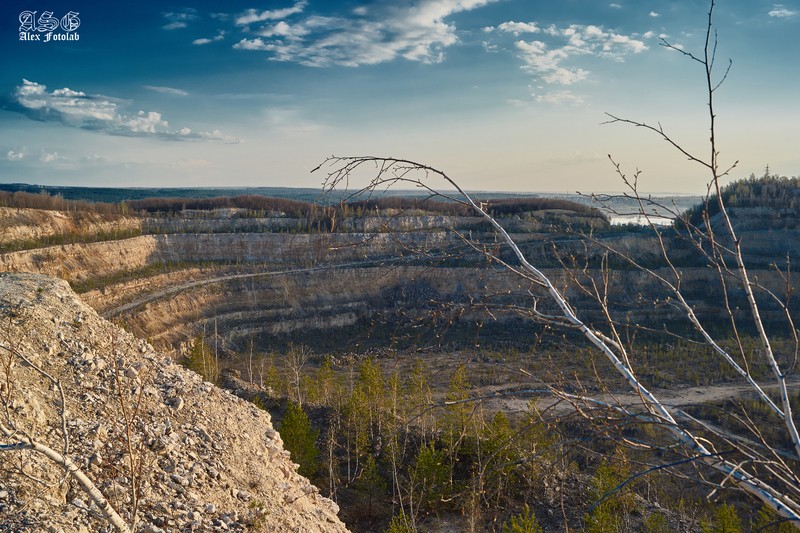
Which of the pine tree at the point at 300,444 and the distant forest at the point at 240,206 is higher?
the distant forest at the point at 240,206

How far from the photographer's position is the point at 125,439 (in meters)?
7.44

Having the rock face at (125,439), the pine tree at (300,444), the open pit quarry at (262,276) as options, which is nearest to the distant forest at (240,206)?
the open pit quarry at (262,276)

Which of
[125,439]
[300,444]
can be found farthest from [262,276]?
[125,439]

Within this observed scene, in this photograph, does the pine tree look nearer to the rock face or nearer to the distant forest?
the rock face

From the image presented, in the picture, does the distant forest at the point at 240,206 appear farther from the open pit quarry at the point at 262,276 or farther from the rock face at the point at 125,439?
the rock face at the point at 125,439

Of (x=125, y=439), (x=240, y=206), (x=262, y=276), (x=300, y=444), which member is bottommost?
(x=300, y=444)

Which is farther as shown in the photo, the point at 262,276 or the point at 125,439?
the point at 262,276

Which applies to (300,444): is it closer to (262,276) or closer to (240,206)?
(262,276)

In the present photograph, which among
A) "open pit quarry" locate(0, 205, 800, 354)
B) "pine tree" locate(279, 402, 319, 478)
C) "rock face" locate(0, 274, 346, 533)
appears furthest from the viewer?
"open pit quarry" locate(0, 205, 800, 354)

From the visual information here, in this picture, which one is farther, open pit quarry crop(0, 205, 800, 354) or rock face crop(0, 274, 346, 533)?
open pit quarry crop(0, 205, 800, 354)

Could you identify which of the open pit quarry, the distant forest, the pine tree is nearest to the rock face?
the pine tree

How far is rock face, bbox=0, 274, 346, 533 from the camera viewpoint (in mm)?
6246

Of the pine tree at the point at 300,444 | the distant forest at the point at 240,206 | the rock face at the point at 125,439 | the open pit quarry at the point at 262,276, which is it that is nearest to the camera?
the rock face at the point at 125,439

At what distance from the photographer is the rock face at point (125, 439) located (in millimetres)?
6246
